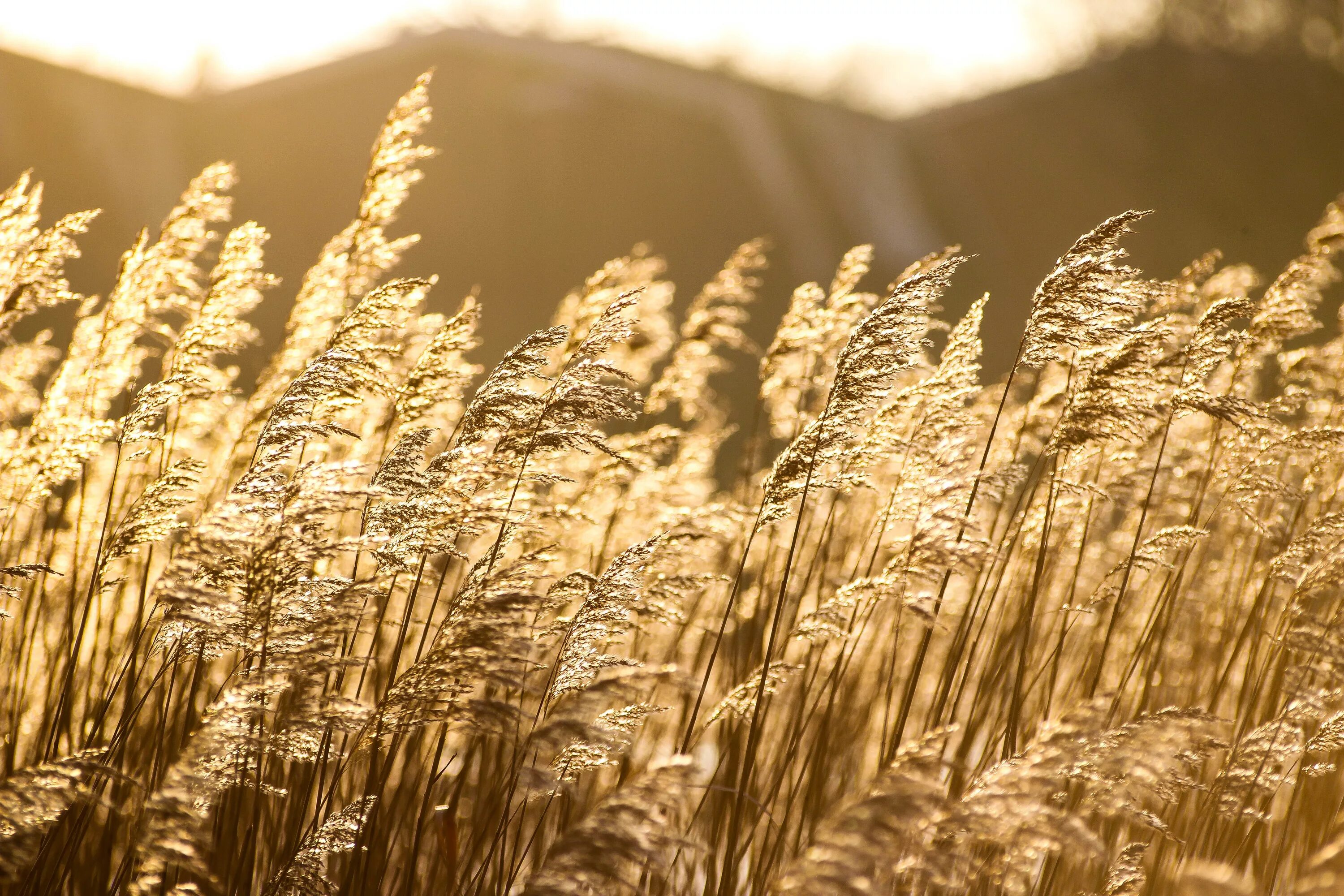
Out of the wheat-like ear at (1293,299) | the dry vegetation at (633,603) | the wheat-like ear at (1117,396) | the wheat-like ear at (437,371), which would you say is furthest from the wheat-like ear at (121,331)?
the wheat-like ear at (1293,299)

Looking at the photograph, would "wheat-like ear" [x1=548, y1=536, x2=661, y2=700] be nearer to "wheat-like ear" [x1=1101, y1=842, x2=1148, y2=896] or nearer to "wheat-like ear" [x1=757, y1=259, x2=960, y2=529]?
"wheat-like ear" [x1=757, y1=259, x2=960, y2=529]

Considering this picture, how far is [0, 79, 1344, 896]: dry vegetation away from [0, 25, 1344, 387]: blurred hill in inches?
459

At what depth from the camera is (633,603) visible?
2.44 meters

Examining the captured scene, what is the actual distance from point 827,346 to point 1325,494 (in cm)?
191

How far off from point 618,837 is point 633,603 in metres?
0.81

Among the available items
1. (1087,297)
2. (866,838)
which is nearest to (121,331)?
(866,838)

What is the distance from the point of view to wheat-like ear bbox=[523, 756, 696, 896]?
1.69 meters

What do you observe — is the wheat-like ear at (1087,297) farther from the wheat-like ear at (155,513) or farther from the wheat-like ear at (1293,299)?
the wheat-like ear at (155,513)

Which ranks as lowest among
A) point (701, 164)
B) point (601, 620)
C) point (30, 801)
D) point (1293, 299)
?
point (30, 801)

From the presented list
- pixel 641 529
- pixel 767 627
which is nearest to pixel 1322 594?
pixel 767 627

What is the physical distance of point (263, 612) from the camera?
2.15 m

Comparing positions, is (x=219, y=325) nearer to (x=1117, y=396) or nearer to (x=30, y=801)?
(x=30, y=801)

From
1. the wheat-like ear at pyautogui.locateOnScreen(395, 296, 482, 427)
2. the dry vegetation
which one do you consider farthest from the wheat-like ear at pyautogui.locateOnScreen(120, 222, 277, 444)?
the wheat-like ear at pyautogui.locateOnScreen(395, 296, 482, 427)

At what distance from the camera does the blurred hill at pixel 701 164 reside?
15.4m
